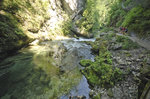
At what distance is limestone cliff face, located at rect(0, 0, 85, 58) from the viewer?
6972mm

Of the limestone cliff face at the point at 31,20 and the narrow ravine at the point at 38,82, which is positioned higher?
the limestone cliff face at the point at 31,20

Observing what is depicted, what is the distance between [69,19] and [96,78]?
83.5 feet

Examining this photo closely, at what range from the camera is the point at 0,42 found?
5.89m

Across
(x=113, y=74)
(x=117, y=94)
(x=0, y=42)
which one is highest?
(x=0, y=42)

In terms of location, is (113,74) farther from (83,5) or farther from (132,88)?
(83,5)

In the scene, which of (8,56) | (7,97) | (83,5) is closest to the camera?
(7,97)

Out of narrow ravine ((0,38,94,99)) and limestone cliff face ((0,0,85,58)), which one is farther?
limestone cliff face ((0,0,85,58))

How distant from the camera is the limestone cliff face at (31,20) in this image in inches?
274

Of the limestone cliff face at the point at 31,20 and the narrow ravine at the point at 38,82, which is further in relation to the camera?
the limestone cliff face at the point at 31,20

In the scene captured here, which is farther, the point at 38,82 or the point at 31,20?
the point at 31,20

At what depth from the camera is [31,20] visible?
40.4ft

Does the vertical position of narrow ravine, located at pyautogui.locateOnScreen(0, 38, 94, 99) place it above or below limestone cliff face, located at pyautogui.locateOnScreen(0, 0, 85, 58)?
below

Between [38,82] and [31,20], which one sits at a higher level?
[31,20]

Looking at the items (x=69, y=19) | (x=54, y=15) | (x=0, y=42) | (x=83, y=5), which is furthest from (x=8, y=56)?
(x=83, y=5)
